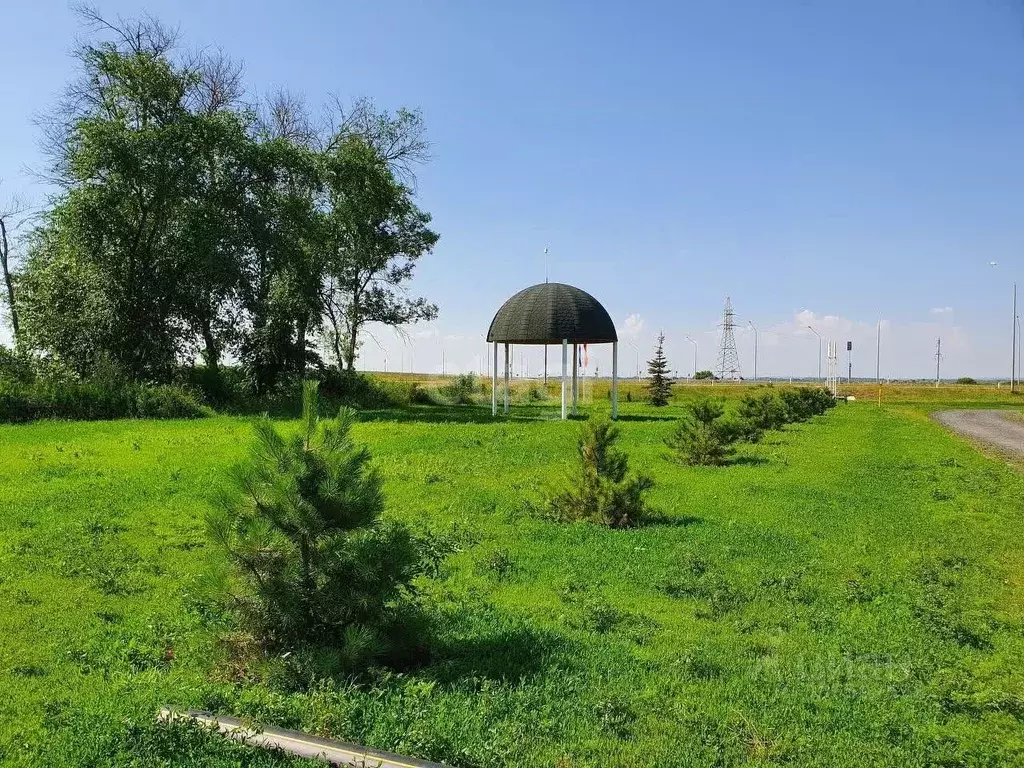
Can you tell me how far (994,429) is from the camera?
Result: 28.8 metres

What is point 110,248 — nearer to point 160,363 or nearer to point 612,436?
point 160,363

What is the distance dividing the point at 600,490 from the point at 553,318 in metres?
17.9

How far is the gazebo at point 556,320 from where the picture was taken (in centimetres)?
2770

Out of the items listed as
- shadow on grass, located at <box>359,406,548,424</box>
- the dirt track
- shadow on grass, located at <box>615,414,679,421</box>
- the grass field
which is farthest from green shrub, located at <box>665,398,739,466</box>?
shadow on grass, located at <box>615,414,679,421</box>

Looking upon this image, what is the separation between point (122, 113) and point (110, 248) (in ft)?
15.1

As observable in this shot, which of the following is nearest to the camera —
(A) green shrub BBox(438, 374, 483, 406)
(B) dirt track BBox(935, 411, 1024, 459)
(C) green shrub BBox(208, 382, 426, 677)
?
(C) green shrub BBox(208, 382, 426, 677)

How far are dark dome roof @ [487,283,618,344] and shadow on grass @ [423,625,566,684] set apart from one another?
72.6ft

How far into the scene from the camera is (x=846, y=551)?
873 cm

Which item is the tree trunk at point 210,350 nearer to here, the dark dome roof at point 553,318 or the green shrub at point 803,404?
the dark dome roof at point 553,318

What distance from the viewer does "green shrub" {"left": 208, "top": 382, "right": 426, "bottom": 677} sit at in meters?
4.84

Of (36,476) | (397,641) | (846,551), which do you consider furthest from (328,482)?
(36,476)

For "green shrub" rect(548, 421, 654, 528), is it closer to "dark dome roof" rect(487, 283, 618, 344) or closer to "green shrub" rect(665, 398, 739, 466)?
"green shrub" rect(665, 398, 739, 466)

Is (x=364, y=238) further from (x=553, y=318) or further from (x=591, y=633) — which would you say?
(x=591, y=633)

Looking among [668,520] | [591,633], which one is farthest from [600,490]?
[591,633]
